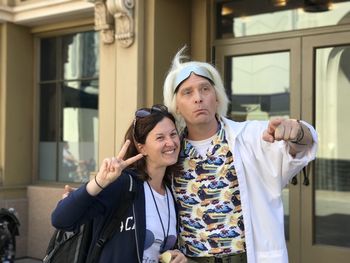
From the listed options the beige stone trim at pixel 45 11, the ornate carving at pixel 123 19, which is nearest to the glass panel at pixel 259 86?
the ornate carving at pixel 123 19

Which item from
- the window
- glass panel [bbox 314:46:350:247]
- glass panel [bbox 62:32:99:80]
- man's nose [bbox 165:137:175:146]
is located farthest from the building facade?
man's nose [bbox 165:137:175:146]

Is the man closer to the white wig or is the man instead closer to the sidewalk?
the white wig

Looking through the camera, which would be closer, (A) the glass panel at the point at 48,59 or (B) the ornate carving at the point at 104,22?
(B) the ornate carving at the point at 104,22

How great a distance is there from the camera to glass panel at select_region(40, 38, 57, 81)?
7426 millimetres

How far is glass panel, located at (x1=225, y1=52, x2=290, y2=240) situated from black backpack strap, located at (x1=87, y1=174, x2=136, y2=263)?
126 inches

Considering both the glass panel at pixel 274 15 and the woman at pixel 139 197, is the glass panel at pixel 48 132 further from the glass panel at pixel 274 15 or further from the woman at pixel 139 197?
the woman at pixel 139 197

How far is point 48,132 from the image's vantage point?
24.5 ft

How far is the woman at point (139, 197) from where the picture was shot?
6.75ft

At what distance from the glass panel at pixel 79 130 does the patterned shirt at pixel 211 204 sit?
15.3 ft

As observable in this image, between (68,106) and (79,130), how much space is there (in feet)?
1.36

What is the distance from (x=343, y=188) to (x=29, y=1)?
4.69m

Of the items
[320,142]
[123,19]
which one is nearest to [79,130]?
[123,19]

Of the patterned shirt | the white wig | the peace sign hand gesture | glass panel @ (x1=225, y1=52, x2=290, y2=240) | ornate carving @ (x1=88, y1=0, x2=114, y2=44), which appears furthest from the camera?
ornate carving @ (x1=88, y1=0, x2=114, y2=44)

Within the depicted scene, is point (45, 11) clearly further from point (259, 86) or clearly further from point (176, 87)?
point (176, 87)
